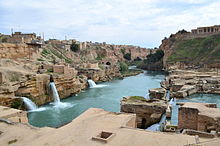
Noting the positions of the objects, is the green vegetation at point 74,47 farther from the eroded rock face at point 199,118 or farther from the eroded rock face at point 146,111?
the eroded rock face at point 199,118

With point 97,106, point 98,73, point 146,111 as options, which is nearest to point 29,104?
point 97,106

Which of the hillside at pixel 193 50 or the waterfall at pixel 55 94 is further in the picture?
the hillside at pixel 193 50

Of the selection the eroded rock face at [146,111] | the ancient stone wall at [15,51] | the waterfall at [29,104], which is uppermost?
the ancient stone wall at [15,51]

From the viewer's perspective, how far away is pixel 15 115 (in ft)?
33.2

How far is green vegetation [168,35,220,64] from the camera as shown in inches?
1684

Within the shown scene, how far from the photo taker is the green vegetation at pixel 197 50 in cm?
4278

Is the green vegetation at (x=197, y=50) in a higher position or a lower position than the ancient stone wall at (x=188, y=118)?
higher

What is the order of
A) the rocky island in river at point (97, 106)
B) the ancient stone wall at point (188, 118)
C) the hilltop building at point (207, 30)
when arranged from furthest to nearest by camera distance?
the hilltop building at point (207, 30)
the ancient stone wall at point (188, 118)
the rocky island in river at point (97, 106)

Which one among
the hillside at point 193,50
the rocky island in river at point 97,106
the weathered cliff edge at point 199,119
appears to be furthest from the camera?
the hillside at point 193,50

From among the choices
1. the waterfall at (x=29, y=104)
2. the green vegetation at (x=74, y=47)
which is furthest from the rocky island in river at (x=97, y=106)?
the green vegetation at (x=74, y=47)

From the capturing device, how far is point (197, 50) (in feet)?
161

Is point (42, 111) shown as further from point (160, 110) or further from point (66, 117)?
point (160, 110)

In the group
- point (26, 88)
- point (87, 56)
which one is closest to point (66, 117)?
point (26, 88)

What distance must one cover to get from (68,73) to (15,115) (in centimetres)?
1486
